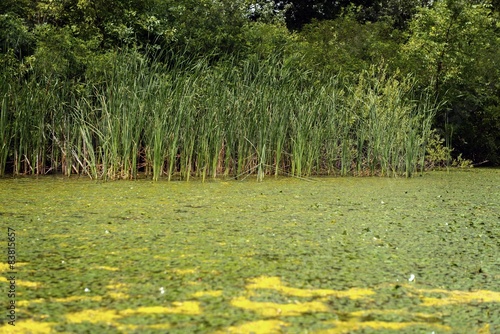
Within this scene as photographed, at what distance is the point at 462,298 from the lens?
202 cm

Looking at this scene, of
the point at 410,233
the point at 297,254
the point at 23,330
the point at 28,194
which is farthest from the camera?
the point at 28,194

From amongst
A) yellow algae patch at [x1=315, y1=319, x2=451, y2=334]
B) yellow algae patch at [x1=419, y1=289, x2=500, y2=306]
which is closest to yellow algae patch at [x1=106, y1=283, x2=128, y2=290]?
yellow algae patch at [x1=315, y1=319, x2=451, y2=334]

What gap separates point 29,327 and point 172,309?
0.37 meters

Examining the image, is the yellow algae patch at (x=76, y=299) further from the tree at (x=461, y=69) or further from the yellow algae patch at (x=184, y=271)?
the tree at (x=461, y=69)

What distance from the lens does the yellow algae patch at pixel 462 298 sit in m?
1.98

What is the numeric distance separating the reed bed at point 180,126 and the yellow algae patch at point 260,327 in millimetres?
3835

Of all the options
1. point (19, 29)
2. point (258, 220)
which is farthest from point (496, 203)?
point (19, 29)

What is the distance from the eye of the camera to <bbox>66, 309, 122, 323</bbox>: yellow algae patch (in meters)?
1.73

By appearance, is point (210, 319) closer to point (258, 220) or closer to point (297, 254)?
point (297, 254)

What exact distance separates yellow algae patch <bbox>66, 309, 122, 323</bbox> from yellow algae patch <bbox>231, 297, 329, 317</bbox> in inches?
13.1

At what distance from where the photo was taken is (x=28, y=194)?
4398mm

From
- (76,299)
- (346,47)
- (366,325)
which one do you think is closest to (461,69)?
(346,47)

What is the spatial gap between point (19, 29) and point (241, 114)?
2.72m

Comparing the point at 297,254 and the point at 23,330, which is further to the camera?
the point at 297,254
